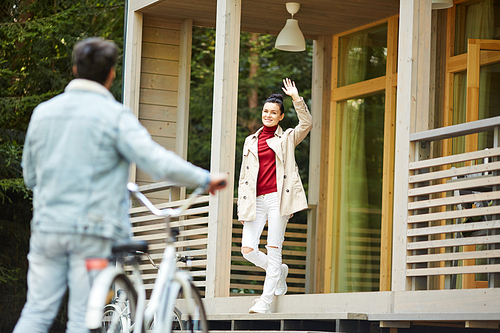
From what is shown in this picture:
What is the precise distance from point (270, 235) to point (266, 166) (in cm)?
56

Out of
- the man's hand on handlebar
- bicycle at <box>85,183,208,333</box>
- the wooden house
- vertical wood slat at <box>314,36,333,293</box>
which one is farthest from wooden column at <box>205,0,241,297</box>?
the man's hand on handlebar

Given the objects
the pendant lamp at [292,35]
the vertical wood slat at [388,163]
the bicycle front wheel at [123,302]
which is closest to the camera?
the bicycle front wheel at [123,302]

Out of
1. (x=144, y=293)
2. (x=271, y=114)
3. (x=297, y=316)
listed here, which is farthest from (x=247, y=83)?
(x=144, y=293)

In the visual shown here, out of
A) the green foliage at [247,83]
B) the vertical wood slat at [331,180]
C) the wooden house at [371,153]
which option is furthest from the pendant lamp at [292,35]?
the green foliage at [247,83]

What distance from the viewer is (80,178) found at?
134 inches

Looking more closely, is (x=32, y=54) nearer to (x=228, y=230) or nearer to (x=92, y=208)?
(x=228, y=230)

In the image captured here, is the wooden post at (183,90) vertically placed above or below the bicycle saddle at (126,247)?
above

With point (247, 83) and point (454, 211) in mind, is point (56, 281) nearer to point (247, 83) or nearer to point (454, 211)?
point (454, 211)

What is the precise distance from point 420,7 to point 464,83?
192 centimetres

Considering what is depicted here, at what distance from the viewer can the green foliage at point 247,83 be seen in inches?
720

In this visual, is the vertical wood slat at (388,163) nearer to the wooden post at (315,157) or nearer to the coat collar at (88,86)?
the wooden post at (315,157)

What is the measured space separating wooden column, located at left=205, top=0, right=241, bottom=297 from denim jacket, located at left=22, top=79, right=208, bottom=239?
4.15 meters

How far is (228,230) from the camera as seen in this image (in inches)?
305

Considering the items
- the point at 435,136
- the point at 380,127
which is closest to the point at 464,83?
the point at 380,127
